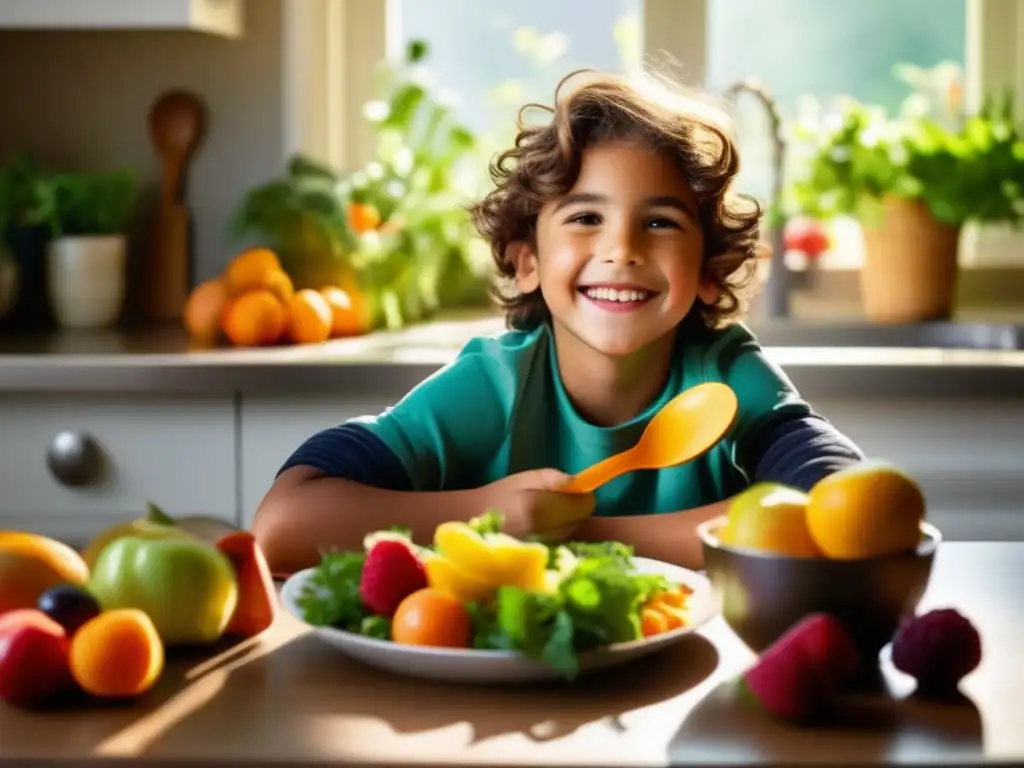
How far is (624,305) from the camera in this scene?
57.7 inches

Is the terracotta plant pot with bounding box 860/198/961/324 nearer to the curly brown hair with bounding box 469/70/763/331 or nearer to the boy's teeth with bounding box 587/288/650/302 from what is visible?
the curly brown hair with bounding box 469/70/763/331

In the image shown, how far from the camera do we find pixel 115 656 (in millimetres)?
841

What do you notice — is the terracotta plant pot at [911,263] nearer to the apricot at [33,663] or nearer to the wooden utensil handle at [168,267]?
the wooden utensil handle at [168,267]

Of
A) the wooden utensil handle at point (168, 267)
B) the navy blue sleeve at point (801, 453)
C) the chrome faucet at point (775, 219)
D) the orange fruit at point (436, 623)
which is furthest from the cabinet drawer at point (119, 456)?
the orange fruit at point (436, 623)

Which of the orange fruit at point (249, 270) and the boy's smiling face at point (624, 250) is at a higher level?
the boy's smiling face at point (624, 250)

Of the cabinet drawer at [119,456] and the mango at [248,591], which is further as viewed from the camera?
the cabinet drawer at [119,456]

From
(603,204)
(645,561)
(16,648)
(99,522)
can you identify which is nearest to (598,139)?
(603,204)

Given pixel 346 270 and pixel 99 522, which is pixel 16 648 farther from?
pixel 346 270

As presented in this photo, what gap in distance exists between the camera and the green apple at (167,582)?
0.93 meters

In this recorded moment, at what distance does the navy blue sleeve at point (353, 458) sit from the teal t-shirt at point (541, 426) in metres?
0.01

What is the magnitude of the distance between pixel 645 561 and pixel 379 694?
0.31 meters

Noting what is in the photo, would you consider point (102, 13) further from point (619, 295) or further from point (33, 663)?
point (33, 663)

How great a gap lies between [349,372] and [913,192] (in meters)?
1.04

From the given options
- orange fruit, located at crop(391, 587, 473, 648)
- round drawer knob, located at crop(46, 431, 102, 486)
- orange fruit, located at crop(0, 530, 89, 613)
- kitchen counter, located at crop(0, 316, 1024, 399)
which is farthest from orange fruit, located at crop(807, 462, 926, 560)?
round drawer knob, located at crop(46, 431, 102, 486)
